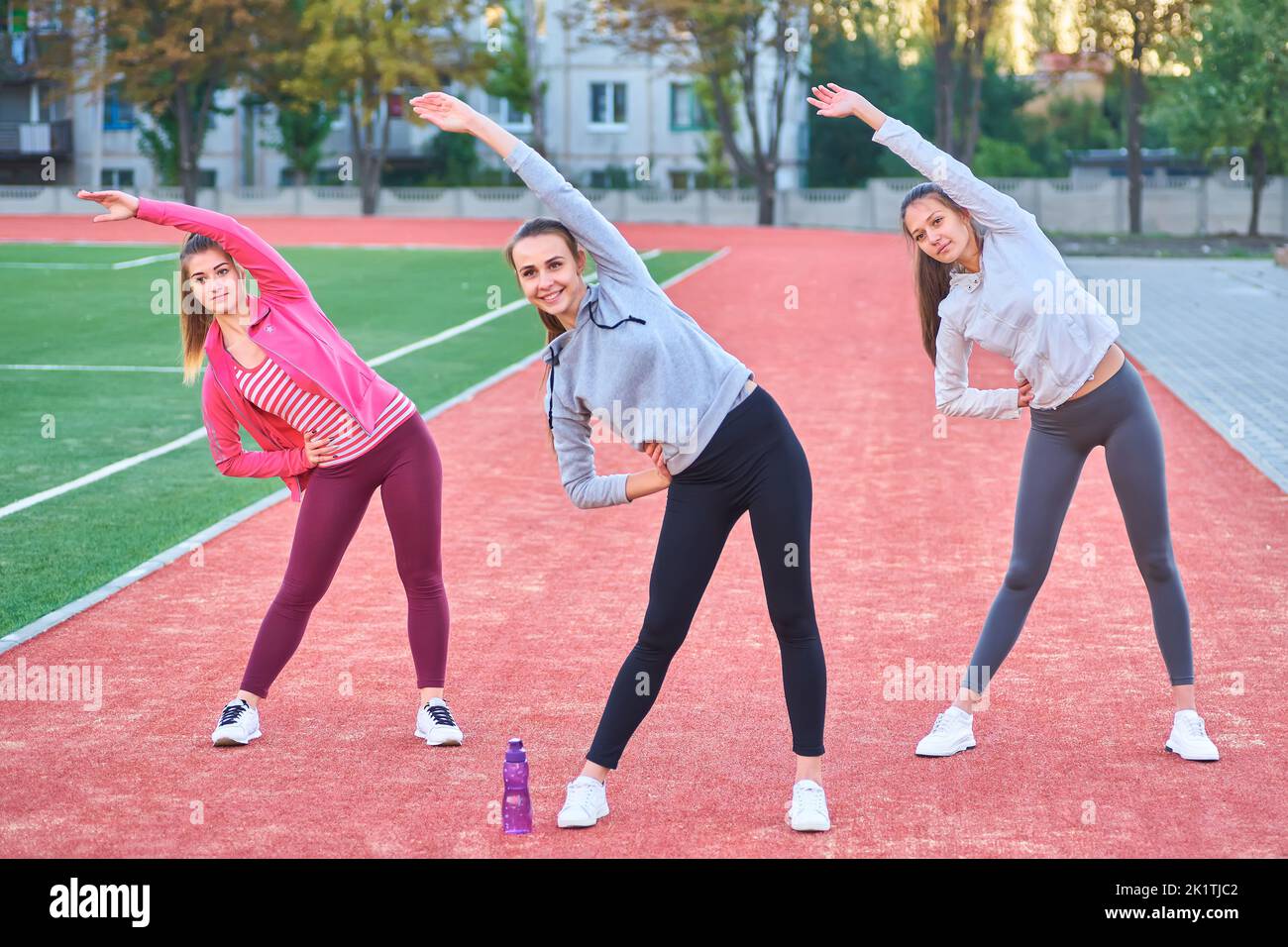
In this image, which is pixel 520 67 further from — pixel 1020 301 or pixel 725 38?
pixel 1020 301

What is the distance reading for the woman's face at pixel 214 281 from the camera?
18.9 ft

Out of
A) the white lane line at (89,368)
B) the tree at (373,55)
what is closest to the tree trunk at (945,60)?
the tree at (373,55)

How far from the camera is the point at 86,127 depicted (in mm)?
65500

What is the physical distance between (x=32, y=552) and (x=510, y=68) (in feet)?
181

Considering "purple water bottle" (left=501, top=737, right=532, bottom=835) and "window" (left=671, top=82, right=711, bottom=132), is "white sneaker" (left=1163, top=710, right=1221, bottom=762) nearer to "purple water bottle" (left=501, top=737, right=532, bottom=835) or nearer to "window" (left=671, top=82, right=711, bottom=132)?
"purple water bottle" (left=501, top=737, right=532, bottom=835)

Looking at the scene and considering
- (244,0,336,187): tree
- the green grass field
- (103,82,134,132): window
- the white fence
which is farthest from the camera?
(103,82,134,132): window

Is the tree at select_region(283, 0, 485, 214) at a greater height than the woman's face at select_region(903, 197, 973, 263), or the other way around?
the tree at select_region(283, 0, 485, 214)

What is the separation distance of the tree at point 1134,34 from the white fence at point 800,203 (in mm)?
1325

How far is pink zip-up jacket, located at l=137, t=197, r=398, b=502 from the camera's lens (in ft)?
18.9

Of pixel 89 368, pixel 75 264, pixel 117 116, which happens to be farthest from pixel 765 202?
pixel 89 368

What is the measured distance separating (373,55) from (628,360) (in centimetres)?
5475

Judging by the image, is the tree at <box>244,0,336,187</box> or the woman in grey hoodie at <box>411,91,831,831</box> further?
the tree at <box>244,0,336,187</box>

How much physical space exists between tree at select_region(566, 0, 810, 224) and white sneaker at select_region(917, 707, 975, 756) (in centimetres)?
4878

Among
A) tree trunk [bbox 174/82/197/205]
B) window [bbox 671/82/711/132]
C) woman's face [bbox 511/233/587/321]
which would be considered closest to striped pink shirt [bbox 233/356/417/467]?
woman's face [bbox 511/233/587/321]
